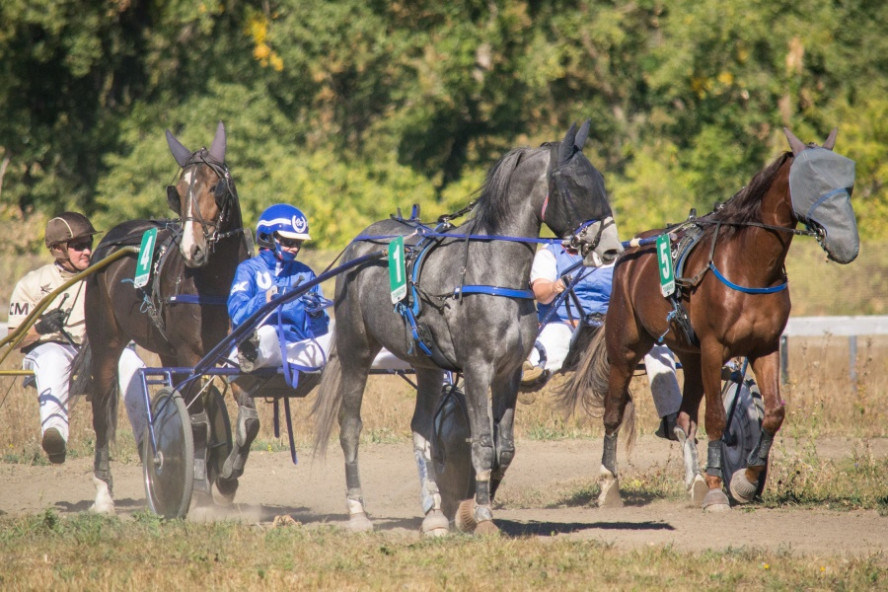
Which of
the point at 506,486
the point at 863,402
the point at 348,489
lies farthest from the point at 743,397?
the point at 863,402

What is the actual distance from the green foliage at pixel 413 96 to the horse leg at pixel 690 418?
13289mm

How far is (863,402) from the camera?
42.0 feet

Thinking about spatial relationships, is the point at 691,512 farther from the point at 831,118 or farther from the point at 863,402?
the point at 831,118

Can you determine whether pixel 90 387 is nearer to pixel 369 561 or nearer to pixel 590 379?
pixel 590 379

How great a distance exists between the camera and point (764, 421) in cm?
805

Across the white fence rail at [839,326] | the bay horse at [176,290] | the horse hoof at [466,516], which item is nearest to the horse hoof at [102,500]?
the bay horse at [176,290]

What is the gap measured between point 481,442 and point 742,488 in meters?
2.55

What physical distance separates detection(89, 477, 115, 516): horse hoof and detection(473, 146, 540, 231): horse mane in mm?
3942

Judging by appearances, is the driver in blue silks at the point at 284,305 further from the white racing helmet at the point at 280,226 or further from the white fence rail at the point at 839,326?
the white fence rail at the point at 839,326

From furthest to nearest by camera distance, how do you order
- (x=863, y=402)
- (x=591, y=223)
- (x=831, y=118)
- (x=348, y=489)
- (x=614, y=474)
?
(x=831, y=118) → (x=863, y=402) → (x=614, y=474) → (x=348, y=489) → (x=591, y=223)

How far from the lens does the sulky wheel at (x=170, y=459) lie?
25.8ft

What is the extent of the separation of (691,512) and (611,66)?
16.9 m

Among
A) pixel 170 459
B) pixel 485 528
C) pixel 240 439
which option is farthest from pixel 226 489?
pixel 485 528

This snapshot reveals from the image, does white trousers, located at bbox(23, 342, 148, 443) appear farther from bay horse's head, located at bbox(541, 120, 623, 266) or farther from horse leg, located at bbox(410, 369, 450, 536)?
bay horse's head, located at bbox(541, 120, 623, 266)
